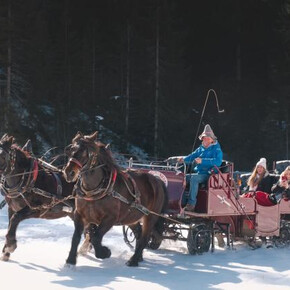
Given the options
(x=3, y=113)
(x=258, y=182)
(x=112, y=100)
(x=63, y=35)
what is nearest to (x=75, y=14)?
(x=63, y=35)

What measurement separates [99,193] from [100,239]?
2.04ft

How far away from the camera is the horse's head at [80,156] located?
7120mm

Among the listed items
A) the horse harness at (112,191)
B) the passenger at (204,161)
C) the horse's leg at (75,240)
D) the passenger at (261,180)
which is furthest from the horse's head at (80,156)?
the passenger at (261,180)

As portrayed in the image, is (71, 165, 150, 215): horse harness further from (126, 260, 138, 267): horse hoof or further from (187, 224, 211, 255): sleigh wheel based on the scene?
(187, 224, 211, 255): sleigh wheel

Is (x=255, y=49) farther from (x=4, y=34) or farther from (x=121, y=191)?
(x=121, y=191)

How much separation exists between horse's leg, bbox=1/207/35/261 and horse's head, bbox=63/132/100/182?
150 centimetres

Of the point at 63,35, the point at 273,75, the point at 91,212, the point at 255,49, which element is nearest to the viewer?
the point at 91,212

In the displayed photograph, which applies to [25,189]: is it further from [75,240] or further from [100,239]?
[100,239]

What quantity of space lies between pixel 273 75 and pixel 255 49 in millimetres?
3189

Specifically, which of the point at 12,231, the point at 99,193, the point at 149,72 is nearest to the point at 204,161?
the point at 99,193

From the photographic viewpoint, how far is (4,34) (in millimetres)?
19859

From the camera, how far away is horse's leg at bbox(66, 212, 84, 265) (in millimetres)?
7258

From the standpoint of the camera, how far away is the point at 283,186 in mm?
10391

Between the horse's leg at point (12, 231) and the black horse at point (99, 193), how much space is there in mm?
1118
